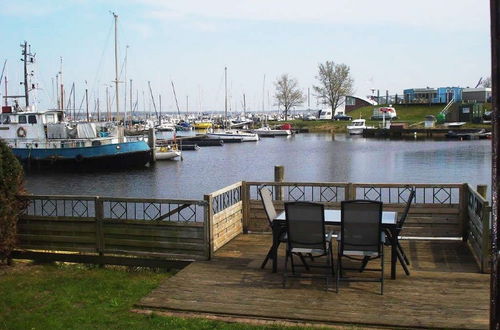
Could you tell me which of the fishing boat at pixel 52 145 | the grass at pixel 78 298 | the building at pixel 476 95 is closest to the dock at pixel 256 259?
the grass at pixel 78 298

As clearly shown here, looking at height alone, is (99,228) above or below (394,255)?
above

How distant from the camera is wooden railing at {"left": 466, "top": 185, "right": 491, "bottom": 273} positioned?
747cm

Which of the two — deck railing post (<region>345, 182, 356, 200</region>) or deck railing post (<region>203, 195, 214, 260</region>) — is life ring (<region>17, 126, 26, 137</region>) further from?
deck railing post (<region>203, 195, 214, 260</region>)

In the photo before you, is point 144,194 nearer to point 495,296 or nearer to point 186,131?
point 495,296

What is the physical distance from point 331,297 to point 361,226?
95cm

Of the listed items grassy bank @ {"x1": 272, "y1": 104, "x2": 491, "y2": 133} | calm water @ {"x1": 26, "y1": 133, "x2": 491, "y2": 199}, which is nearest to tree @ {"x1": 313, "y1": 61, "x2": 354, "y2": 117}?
grassy bank @ {"x1": 272, "y1": 104, "x2": 491, "y2": 133}

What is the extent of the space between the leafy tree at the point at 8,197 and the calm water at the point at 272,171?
23099 mm

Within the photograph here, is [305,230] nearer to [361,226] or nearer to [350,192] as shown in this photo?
[361,226]

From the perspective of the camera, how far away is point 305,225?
703cm

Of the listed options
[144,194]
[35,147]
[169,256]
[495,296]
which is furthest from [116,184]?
[495,296]

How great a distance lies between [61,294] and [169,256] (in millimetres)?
1819

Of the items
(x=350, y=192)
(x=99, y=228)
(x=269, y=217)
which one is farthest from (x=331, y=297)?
(x=99, y=228)

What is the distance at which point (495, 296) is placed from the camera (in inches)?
118

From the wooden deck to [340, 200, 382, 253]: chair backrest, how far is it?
0.52m
